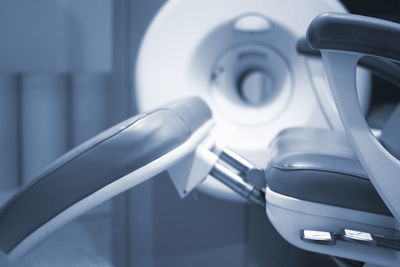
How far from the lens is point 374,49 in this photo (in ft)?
1.66

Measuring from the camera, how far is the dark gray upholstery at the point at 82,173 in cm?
57

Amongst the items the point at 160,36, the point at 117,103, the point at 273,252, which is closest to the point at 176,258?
the point at 273,252

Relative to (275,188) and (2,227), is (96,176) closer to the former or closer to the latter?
(2,227)

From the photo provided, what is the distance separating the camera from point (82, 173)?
57cm

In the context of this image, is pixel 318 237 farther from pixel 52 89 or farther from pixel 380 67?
pixel 52 89

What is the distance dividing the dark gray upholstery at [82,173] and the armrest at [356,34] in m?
0.28

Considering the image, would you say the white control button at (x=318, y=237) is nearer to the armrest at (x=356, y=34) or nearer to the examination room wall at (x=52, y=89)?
the armrest at (x=356, y=34)

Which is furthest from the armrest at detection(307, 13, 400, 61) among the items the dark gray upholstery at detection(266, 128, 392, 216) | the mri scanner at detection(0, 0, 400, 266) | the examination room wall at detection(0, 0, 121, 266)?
the examination room wall at detection(0, 0, 121, 266)

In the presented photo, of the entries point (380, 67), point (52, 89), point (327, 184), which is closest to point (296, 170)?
point (327, 184)

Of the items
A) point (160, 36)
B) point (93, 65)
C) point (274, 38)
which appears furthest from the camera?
point (93, 65)

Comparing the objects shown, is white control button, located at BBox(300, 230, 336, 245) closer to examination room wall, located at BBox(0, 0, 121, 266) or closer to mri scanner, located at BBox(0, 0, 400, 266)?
mri scanner, located at BBox(0, 0, 400, 266)

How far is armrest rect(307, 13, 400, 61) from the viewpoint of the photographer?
19.7 inches

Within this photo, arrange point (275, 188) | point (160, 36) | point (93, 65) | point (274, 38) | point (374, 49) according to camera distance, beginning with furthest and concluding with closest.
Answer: point (93, 65) → point (274, 38) → point (160, 36) → point (275, 188) → point (374, 49)

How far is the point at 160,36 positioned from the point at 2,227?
2.15 ft
